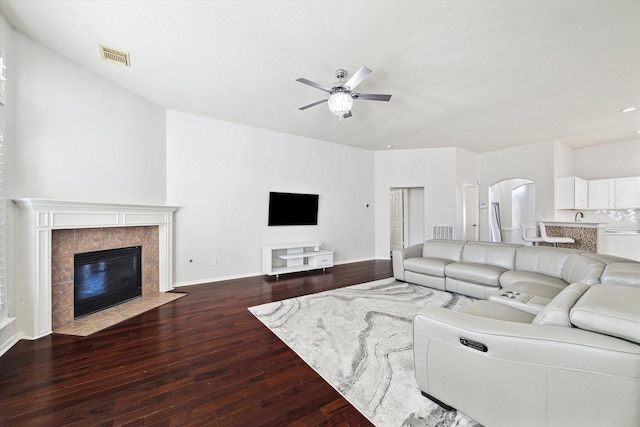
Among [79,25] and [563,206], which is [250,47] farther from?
[563,206]

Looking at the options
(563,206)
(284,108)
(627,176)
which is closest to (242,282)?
(284,108)

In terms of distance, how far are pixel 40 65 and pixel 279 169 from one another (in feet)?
11.3

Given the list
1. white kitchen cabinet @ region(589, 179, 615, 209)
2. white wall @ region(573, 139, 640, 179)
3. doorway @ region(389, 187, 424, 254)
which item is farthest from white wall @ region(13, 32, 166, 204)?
white wall @ region(573, 139, 640, 179)

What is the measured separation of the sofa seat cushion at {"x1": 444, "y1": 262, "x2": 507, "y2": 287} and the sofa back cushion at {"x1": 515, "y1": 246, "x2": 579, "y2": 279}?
0.28 meters

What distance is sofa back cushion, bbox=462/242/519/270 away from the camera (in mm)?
3656

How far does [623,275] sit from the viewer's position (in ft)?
5.93

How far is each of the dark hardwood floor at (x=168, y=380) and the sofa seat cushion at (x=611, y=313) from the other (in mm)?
1315

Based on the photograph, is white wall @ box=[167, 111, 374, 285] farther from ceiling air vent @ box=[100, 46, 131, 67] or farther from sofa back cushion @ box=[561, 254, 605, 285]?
sofa back cushion @ box=[561, 254, 605, 285]

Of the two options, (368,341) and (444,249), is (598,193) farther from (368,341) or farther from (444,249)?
(368,341)

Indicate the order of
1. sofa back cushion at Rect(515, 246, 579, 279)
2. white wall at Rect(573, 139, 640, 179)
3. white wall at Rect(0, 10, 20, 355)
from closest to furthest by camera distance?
white wall at Rect(0, 10, 20, 355) < sofa back cushion at Rect(515, 246, 579, 279) < white wall at Rect(573, 139, 640, 179)

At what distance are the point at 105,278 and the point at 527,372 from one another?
4350mm

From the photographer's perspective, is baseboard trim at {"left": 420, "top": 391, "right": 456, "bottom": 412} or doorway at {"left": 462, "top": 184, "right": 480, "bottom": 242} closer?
baseboard trim at {"left": 420, "top": 391, "right": 456, "bottom": 412}

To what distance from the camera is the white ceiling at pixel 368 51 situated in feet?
6.84

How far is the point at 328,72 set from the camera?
2.92 metres
